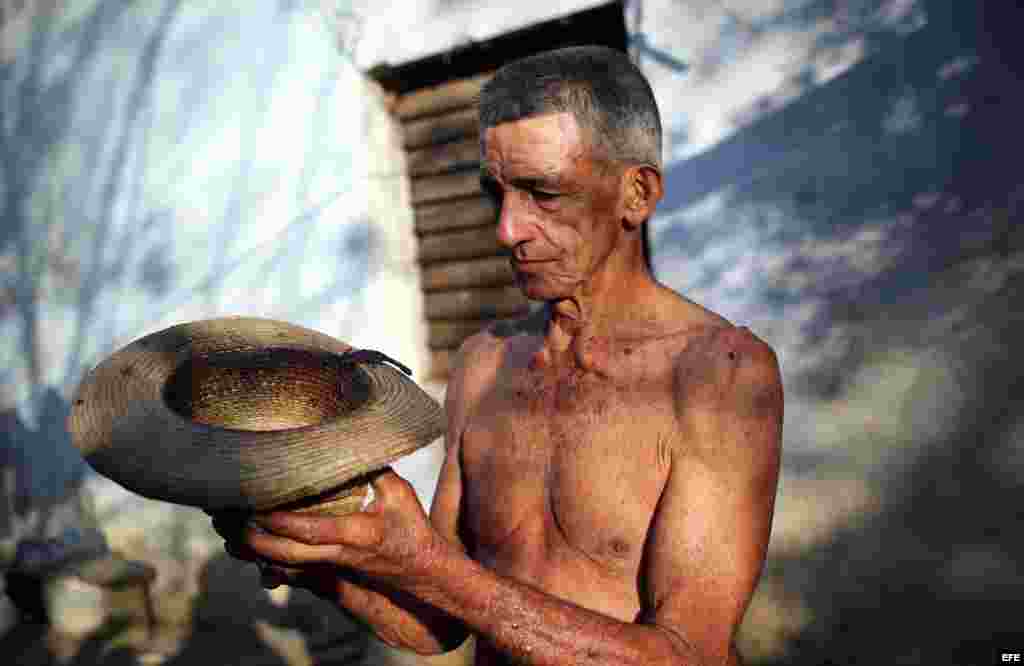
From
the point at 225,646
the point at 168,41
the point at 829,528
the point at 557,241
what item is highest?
the point at 168,41

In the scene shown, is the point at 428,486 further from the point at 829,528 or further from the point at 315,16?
the point at 315,16

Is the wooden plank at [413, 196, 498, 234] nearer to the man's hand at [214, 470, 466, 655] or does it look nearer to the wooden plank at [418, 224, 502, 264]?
the wooden plank at [418, 224, 502, 264]

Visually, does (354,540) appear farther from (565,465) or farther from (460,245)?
(460,245)

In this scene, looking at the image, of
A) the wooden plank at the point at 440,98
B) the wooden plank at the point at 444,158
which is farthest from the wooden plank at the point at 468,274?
the wooden plank at the point at 440,98

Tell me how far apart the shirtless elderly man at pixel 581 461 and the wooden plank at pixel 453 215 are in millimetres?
2566

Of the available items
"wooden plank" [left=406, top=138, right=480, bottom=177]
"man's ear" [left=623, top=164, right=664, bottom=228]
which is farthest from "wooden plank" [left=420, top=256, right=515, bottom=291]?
"man's ear" [left=623, top=164, right=664, bottom=228]

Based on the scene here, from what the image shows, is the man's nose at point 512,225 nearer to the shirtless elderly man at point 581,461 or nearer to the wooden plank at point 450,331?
the shirtless elderly man at point 581,461

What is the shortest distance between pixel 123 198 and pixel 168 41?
3.77 feet

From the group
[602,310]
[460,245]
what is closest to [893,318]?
[602,310]

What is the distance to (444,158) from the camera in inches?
175

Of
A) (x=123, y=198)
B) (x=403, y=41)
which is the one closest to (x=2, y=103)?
(x=123, y=198)

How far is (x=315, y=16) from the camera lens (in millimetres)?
4539

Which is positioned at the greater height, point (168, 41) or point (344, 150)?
point (168, 41)

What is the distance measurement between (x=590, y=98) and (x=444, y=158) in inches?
118
